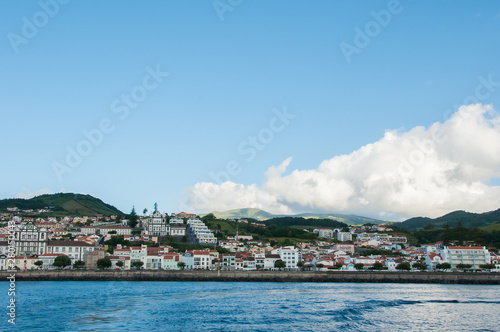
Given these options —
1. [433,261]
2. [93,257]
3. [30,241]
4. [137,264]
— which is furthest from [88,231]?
[433,261]

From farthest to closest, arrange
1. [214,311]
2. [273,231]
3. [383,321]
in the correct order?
[273,231] → [214,311] → [383,321]

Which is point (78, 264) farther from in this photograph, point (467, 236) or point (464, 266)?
point (467, 236)

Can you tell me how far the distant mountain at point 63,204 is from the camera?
6206 inches

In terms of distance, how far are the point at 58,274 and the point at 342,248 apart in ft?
191

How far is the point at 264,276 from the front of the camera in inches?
2170

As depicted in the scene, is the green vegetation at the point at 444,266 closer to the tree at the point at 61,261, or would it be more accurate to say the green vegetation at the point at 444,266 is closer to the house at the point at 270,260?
the house at the point at 270,260

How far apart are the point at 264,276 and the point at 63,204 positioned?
138 m

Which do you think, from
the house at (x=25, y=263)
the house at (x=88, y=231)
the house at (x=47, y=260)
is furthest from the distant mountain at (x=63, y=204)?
the house at (x=25, y=263)

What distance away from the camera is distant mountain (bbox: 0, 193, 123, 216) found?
15762 centimetres

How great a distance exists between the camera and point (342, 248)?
93562 millimetres

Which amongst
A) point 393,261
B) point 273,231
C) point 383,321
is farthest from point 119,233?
point 383,321

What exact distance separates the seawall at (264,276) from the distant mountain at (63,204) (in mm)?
107548

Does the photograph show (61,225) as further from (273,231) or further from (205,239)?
(273,231)

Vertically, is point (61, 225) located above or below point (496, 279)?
above
